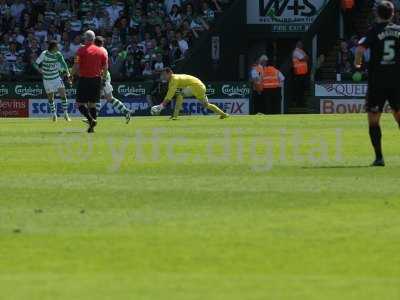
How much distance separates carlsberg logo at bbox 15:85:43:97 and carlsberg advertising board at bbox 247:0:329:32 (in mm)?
7993

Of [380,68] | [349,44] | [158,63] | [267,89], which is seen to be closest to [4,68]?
[158,63]

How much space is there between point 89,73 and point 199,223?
18.2m

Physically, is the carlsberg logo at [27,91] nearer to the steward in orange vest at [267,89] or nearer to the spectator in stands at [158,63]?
the spectator in stands at [158,63]

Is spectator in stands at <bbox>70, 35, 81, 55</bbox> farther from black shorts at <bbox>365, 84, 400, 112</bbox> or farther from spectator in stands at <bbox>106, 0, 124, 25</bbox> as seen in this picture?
black shorts at <bbox>365, 84, 400, 112</bbox>

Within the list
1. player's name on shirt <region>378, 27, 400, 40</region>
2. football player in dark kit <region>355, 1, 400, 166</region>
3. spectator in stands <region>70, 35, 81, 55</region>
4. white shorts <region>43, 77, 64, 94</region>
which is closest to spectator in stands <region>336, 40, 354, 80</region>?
spectator in stands <region>70, 35, 81, 55</region>

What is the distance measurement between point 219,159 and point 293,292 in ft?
38.7

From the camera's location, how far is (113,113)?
4675cm

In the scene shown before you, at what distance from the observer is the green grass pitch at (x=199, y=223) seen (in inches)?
378

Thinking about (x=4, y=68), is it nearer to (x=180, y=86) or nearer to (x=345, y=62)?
(x=345, y=62)

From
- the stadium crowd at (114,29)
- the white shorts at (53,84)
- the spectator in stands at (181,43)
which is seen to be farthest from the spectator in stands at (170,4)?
the white shorts at (53,84)

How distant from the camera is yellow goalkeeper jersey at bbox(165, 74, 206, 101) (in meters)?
37.1

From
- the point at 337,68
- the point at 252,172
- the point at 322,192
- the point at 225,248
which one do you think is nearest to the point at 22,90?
the point at 337,68

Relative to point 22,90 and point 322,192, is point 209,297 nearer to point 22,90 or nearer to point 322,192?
point 322,192

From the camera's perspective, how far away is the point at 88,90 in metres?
30.5
